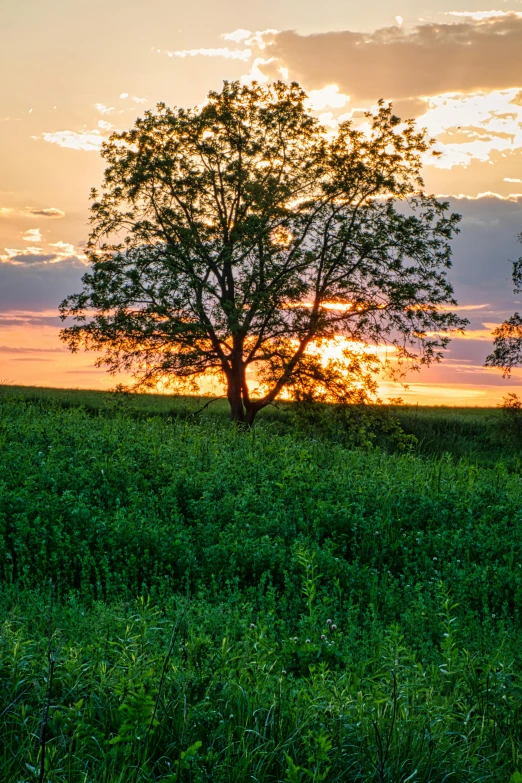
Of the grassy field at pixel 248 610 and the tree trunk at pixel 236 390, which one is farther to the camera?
the tree trunk at pixel 236 390

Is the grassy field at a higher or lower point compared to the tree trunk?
lower

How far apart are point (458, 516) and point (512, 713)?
614cm

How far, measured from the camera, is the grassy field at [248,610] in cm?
417

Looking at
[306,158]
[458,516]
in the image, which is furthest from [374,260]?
[458,516]

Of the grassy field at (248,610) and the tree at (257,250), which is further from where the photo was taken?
the tree at (257,250)

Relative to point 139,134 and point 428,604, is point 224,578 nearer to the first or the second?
point 428,604

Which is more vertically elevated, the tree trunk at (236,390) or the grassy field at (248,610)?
the tree trunk at (236,390)

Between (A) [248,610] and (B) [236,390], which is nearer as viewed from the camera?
(A) [248,610]

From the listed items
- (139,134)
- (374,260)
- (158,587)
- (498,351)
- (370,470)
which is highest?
(139,134)

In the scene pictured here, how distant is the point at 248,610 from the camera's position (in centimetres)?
730

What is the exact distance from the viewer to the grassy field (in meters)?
4.17

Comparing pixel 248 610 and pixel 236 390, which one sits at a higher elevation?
pixel 236 390

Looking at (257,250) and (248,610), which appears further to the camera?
(257,250)

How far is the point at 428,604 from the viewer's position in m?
7.94
